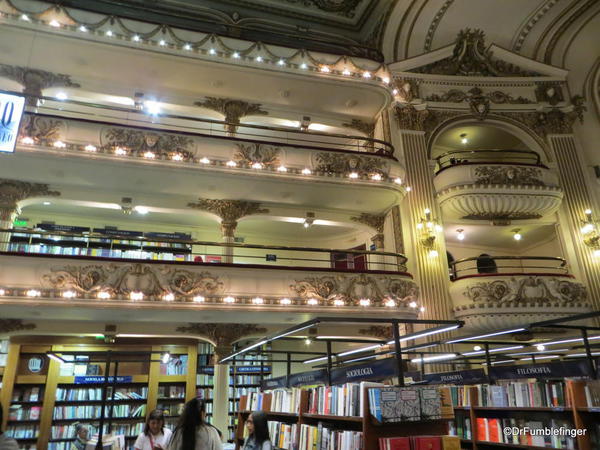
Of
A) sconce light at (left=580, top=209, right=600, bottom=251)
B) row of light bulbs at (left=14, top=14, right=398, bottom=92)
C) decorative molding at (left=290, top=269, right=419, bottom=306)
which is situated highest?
row of light bulbs at (left=14, top=14, right=398, bottom=92)

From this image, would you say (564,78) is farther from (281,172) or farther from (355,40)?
(281,172)

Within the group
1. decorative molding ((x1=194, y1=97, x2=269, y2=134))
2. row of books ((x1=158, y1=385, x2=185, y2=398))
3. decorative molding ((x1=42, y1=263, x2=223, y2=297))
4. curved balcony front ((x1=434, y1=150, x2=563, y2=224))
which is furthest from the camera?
decorative molding ((x1=194, y1=97, x2=269, y2=134))

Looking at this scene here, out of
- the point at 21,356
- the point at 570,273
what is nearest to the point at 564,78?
the point at 570,273

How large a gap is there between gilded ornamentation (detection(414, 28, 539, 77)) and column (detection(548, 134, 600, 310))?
2441mm

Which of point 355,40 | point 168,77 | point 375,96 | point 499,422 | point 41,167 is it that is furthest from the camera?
point 355,40

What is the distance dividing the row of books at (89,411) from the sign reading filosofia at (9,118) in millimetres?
5710

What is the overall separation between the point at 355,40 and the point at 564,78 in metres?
6.11

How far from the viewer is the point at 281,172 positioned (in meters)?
9.61

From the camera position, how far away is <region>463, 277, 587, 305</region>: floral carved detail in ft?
32.8

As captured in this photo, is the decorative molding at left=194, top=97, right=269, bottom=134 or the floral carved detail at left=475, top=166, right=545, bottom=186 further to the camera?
the decorative molding at left=194, top=97, right=269, bottom=134

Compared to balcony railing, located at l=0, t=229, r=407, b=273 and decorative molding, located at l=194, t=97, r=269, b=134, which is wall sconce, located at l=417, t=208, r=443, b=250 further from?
decorative molding, located at l=194, t=97, r=269, b=134

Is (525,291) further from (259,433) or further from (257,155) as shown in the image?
(259,433)


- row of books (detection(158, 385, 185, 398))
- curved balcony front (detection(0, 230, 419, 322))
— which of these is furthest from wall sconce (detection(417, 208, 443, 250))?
row of books (detection(158, 385, 185, 398))

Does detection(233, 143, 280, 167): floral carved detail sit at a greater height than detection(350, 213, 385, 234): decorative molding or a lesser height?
greater
